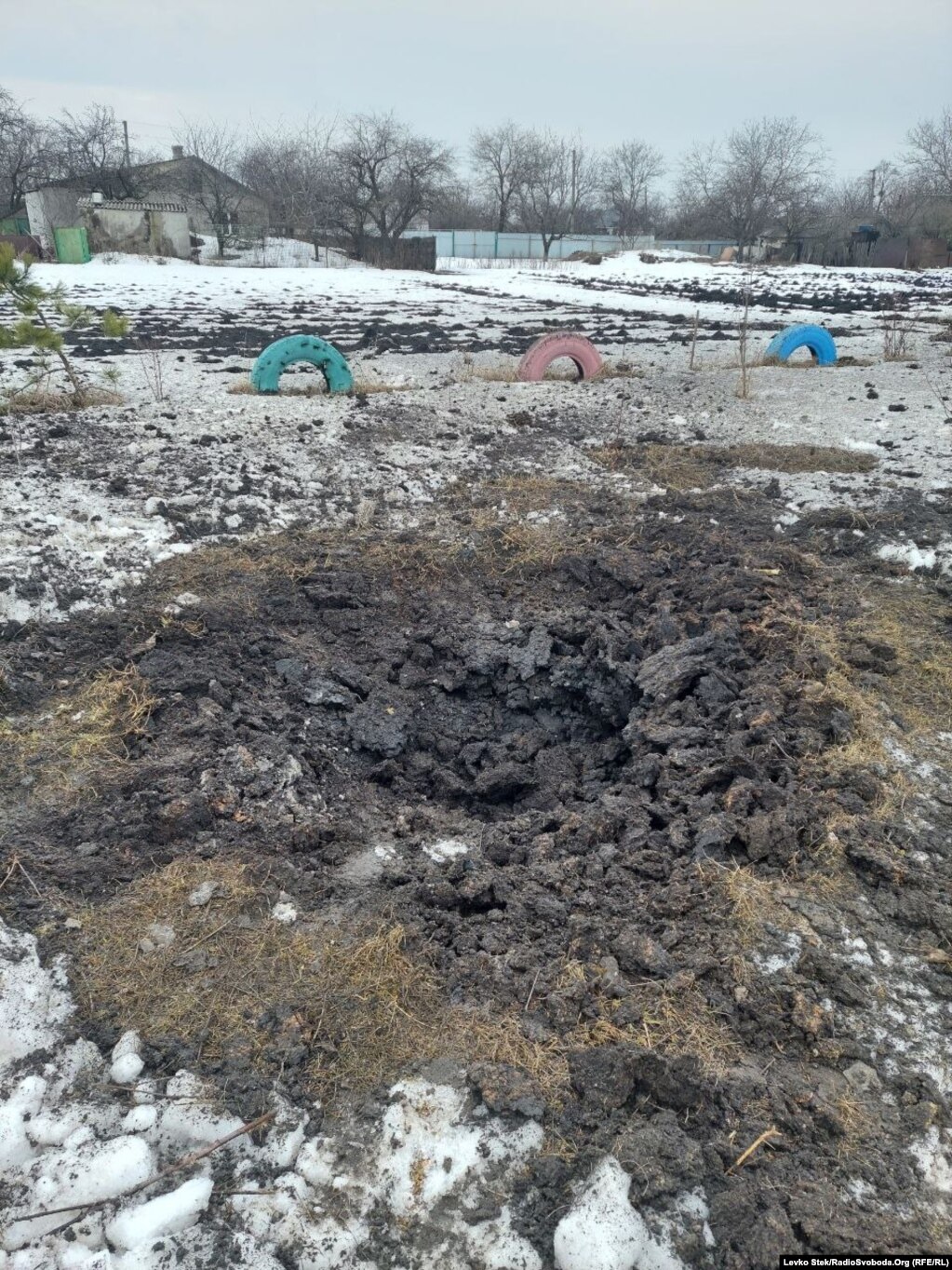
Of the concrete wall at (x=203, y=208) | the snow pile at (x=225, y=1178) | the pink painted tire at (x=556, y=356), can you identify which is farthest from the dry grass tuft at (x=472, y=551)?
the concrete wall at (x=203, y=208)

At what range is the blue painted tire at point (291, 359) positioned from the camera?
341 inches

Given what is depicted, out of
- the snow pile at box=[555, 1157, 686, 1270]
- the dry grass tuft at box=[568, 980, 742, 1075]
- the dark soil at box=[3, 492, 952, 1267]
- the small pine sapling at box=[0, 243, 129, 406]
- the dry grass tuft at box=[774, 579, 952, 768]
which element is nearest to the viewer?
the snow pile at box=[555, 1157, 686, 1270]

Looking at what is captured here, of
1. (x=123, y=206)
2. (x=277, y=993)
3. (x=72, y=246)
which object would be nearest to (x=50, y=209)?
(x=123, y=206)

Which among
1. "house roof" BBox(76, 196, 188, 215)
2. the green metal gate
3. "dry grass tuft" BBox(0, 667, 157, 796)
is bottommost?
"dry grass tuft" BBox(0, 667, 157, 796)

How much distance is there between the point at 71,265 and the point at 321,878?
36.4m

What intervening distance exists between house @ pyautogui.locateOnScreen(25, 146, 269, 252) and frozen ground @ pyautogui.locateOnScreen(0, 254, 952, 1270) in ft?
138

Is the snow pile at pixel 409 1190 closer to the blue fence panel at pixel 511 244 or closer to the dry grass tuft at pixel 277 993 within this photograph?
the dry grass tuft at pixel 277 993

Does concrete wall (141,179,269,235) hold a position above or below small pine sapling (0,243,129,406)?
above

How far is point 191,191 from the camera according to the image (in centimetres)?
4678

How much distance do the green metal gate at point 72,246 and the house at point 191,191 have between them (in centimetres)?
892

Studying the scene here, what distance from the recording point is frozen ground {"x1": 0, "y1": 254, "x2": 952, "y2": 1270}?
6.32 feet

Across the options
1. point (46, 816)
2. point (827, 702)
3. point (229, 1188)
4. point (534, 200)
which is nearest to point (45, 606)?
point (46, 816)

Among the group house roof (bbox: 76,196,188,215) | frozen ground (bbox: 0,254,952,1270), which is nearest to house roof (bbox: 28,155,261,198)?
house roof (bbox: 76,196,188,215)

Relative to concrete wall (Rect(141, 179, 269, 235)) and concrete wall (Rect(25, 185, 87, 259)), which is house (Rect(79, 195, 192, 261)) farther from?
concrete wall (Rect(141, 179, 269, 235))
